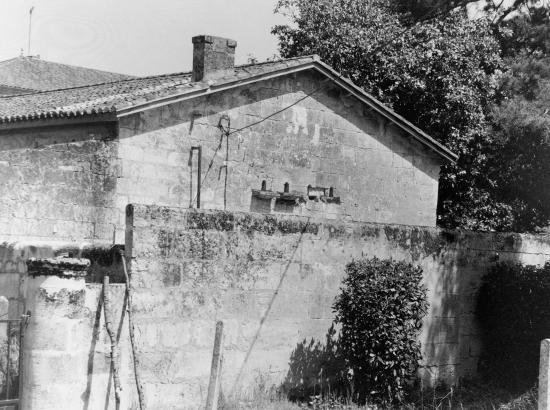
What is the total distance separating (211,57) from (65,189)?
4325mm

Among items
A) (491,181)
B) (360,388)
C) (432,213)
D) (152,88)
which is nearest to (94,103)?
(152,88)

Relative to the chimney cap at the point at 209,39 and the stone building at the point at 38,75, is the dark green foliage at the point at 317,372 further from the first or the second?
the stone building at the point at 38,75

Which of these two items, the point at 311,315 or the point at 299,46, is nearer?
the point at 311,315

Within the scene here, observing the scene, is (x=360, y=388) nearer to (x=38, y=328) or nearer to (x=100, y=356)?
(x=100, y=356)

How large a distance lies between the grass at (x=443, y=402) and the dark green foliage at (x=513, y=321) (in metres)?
0.35

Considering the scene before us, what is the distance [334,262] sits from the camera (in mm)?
11344

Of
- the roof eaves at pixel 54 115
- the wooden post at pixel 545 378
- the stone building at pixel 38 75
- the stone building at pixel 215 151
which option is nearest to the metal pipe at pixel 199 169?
the stone building at pixel 215 151

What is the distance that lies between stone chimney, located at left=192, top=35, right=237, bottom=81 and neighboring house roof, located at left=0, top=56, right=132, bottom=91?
26114mm

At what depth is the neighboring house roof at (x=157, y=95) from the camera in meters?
A: 16.6

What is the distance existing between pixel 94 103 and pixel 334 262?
8731 mm

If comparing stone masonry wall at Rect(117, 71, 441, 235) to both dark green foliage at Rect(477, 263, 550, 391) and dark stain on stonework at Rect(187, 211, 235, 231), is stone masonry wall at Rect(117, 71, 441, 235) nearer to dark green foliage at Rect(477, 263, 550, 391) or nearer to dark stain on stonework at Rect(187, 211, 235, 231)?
dark green foliage at Rect(477, 263, 550, 391)

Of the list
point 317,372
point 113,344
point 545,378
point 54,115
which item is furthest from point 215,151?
point 545,378

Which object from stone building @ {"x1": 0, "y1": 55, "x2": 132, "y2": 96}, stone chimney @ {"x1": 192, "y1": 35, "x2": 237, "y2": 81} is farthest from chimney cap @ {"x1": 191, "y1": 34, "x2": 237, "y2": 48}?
stone building @ {"x1": 0, "y1": 55, "x2": 132, "y2": 96}

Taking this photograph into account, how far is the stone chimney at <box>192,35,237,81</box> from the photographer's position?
18453mm
